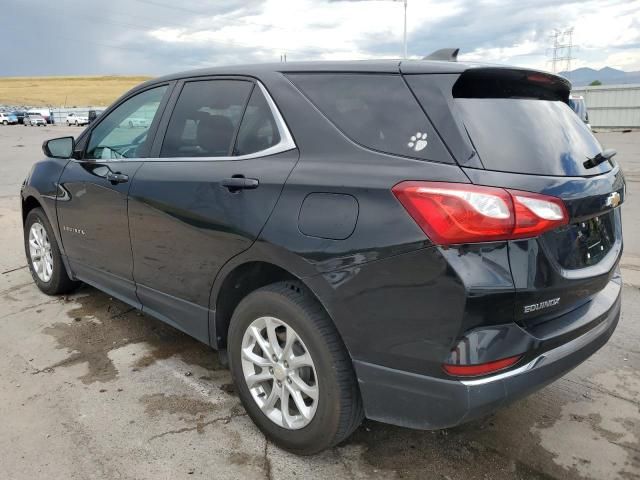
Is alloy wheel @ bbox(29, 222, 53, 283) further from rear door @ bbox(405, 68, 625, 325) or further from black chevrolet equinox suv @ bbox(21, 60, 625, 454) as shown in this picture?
rear door @ bbox(405, 68, 625, 325)

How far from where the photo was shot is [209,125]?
3.09m

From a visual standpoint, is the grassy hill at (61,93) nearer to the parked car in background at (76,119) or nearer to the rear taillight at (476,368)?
the parked car in background at (76,119)

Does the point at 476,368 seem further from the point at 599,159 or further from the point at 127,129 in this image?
the point at 127,129

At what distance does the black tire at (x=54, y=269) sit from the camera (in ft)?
14.9

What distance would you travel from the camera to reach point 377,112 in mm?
2324

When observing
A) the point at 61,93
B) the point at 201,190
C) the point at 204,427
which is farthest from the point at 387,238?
the point at 61,93

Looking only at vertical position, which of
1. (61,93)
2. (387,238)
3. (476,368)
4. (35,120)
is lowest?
(476,368)

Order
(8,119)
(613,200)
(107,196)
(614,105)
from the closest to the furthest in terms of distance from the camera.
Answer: (613,200), (107,196), (614,105), (8,119)

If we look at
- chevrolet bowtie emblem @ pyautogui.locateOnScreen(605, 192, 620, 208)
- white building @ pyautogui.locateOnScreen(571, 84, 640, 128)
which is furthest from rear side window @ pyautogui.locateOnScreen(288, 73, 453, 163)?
white building @ pyautogui.locateOnScreen(571, 84, 640, 128)

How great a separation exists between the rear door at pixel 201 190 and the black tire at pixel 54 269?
1.42 meters

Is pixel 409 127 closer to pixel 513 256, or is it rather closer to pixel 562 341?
pixel 513 256

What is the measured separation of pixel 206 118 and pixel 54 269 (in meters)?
2.34

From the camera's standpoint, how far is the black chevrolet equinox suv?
2014mm

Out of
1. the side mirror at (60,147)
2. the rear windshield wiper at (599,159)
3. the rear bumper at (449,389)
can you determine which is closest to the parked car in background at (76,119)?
the side mirror at (60,147)
